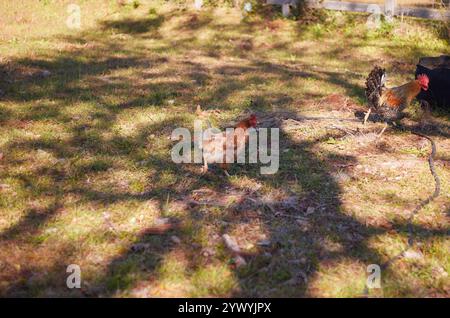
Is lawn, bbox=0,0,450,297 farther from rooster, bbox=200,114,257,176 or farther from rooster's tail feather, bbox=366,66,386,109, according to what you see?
rooster's tail feather, bbox=366,66,386,109

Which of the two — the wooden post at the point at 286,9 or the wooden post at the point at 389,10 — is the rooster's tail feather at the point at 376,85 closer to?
the wooden post at the point at 389,10

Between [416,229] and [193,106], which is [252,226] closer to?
[416,229]

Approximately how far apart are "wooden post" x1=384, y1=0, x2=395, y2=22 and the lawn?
3.20 ft

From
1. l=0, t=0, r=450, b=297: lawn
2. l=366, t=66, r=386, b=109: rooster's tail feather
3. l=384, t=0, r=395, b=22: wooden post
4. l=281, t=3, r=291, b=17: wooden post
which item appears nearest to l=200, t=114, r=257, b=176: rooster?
l=0, t=0, r=450, b=297: lawn

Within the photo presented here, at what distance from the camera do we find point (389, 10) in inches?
468

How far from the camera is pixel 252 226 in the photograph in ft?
15.4

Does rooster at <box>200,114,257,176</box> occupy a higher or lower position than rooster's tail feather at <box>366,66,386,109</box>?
lower

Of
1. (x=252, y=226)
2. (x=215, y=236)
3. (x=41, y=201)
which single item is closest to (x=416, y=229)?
(x=252, y=226)

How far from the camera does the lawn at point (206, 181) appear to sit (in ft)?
13.2

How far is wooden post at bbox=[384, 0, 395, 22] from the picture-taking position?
11835 millimetres

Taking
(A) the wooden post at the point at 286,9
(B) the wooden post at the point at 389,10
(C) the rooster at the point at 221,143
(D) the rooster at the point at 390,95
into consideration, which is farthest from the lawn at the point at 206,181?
(A) the wooden post at the point at 286,9

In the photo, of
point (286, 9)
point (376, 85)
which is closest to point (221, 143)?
point (376, 85)

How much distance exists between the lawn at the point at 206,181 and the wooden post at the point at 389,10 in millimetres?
976
